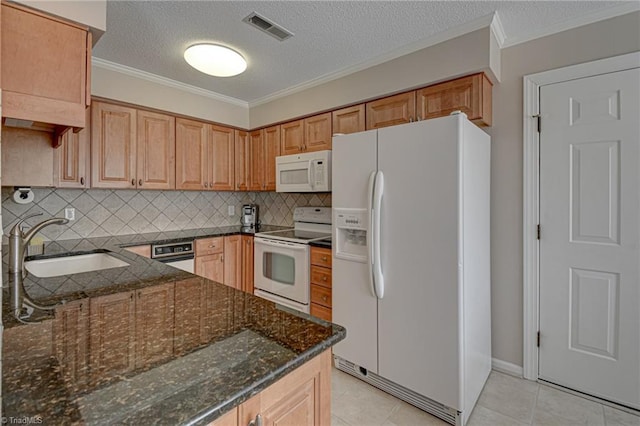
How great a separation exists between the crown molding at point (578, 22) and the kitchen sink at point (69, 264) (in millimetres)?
3115

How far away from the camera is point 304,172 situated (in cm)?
308

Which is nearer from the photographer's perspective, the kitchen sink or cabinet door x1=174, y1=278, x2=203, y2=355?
cabinet door x1=174, y1=278, x2=203, y2=355

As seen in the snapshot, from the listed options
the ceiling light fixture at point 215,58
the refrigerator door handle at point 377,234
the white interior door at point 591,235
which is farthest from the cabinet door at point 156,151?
the white interior door at point 591,235

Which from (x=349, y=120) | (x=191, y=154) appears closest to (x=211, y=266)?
(x=191, y=154)

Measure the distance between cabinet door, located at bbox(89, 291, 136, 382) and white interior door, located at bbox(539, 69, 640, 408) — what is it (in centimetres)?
247

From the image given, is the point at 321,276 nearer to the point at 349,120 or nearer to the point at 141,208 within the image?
the point at 349,120

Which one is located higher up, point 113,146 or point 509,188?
point 113,146

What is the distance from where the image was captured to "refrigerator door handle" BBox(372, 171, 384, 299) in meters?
2.04

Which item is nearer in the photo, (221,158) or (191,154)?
(191,154)

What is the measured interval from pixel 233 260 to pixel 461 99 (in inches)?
102

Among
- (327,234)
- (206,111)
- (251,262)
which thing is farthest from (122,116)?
(327,234)

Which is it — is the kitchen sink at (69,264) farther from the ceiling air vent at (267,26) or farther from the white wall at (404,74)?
the white wall at (404,74)

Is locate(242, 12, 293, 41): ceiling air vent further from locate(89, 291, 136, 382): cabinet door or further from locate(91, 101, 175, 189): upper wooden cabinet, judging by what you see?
locate(89, 291, 136, 382): cabinet door

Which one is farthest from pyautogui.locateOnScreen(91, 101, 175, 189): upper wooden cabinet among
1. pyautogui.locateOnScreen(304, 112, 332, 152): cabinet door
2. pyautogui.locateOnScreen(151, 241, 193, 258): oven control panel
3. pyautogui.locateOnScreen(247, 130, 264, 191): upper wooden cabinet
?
pyautogui.locateOnScreen(304, 112, 332, 152): cabinet door
